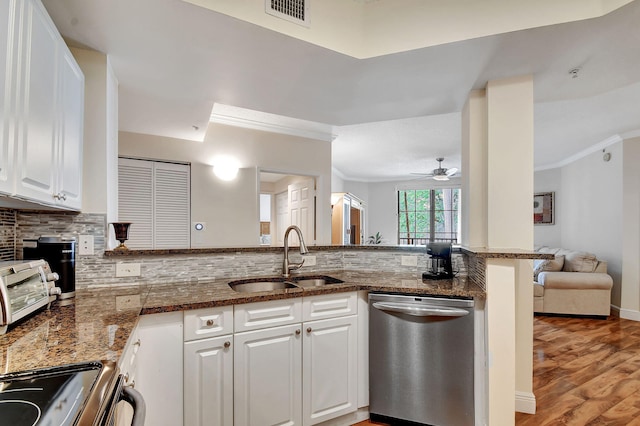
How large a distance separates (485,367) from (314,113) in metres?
2.25

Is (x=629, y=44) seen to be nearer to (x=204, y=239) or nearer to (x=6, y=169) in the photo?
(x=6, y=169)

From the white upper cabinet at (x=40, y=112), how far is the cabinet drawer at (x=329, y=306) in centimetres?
133

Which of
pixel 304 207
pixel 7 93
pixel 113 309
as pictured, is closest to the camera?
pixel 7 93

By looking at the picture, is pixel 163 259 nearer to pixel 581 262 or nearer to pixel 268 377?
pixel 268 377

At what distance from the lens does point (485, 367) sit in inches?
73.6

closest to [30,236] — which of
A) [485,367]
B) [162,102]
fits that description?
[162,102]

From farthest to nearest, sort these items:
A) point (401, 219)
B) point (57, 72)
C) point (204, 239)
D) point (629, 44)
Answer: point (401, 219)
point (204, 239)
point (629, 44)
point (57, 72)

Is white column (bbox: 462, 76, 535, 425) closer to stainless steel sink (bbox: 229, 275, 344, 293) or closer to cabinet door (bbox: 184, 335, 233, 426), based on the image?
stainless steel sink (bbox: 229, 275, 344, 293)

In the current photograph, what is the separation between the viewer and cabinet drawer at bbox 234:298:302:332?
1670mm

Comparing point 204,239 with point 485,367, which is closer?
point 485,367

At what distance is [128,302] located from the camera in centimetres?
152

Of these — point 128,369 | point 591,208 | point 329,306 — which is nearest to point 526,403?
point 329,306

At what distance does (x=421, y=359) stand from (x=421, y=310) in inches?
12.2

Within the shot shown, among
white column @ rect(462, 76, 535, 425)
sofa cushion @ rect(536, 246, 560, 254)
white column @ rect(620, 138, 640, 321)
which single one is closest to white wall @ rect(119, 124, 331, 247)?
white column @ rect(462, 76, 535, 425)
